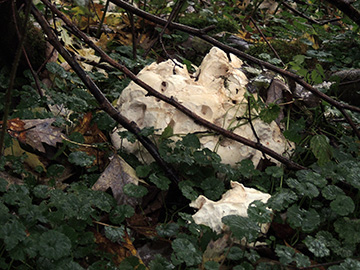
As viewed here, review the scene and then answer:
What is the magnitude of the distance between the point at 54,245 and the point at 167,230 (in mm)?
647

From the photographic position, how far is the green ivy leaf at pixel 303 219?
6.84 ft

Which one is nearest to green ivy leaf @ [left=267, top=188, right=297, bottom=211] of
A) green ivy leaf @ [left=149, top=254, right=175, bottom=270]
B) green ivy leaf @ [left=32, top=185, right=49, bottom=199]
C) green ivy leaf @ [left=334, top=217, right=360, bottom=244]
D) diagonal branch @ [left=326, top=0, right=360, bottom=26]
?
green ivy leaf @ [left=334, top=217, right=360, bottom=244]

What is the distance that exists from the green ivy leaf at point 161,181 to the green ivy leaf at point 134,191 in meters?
0.09

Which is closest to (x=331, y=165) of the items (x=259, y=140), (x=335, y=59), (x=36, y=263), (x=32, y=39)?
(x=259, y=140)

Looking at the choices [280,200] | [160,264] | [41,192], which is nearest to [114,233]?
[160,264]

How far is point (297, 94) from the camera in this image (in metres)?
3.41

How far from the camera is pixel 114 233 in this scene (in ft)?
6.48

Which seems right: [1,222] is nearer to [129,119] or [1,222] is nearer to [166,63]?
[129,119]

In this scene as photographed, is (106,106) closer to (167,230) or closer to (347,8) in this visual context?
(167,230)

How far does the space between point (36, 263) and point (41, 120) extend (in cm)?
125

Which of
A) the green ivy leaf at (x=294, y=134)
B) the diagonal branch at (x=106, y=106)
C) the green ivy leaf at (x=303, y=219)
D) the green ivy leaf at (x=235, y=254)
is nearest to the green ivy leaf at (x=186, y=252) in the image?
the green ivy leaf at (x=235, y=254)

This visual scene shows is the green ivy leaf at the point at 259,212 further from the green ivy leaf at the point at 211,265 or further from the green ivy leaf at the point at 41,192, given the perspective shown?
the green ivy leaf at the point at 41,192

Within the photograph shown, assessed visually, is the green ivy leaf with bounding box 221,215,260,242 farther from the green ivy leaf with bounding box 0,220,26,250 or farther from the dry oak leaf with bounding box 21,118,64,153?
the dry oak leaf with bounding box 21,118,64,153

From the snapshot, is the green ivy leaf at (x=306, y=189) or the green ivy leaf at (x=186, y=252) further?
the green ivy leaf at (x=306, y=189)
